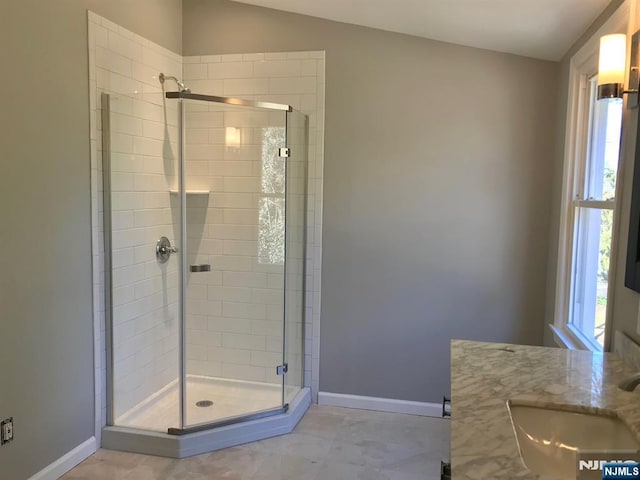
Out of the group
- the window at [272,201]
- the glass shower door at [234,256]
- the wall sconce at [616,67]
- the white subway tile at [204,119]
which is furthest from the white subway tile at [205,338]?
the wall sconce at [616,67]

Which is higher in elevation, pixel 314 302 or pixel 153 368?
pixel 314 302

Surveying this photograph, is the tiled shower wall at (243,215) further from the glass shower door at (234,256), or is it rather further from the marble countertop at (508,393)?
the marble countertop at (508,393)

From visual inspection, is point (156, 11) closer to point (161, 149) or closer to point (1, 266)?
point (161, 149)

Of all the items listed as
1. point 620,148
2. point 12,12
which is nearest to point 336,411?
point 620,148

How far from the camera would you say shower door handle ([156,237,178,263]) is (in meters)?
3.25

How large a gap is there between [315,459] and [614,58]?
2.34 metres

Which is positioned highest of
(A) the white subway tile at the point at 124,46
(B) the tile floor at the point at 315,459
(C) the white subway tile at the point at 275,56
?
(C) the white subway tile at the point at 275,56

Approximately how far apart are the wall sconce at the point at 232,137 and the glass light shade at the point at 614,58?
2176 millimetres

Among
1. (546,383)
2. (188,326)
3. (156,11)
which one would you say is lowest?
(188,326)

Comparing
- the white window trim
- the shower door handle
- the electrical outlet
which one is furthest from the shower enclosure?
the white window trim

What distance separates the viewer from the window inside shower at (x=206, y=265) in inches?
118

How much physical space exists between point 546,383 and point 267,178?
7.42 feet

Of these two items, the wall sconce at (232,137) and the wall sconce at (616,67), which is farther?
the wall sconce at (232,137)

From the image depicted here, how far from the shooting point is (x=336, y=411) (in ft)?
11.0
